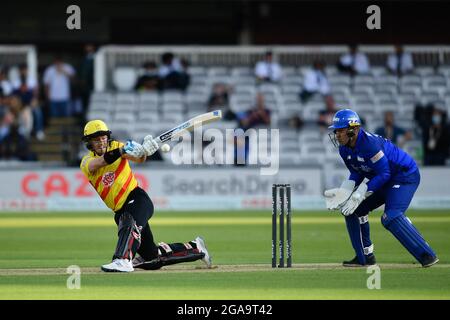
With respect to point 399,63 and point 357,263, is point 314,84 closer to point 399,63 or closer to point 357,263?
point 399,63

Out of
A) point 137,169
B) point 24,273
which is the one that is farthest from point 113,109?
point 24,273

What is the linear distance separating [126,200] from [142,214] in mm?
262

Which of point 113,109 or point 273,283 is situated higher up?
point 113,109

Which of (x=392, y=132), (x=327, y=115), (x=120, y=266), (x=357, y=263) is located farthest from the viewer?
(x=327, y=115)

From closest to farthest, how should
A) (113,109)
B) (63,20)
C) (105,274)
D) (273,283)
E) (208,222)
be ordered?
(273,283) → (105,274) → (208,222) → (113,109) → (63,20)

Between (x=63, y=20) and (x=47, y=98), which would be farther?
(x=63, y=20)

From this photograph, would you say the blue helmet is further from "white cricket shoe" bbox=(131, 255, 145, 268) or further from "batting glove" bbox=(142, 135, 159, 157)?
"white cricket shoe" bbox=(131, 255, 145, 268)

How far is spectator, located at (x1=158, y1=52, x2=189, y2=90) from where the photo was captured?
83.2 feet

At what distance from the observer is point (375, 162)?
Answer: 11406 mm

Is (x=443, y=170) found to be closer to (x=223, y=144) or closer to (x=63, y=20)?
(x=223, y=144)

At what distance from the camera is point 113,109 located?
25016 millimetres

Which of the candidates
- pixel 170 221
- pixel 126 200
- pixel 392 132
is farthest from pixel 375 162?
pixel 392 132

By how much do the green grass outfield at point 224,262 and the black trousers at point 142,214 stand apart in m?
0.25

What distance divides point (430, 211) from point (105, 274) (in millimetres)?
11280
